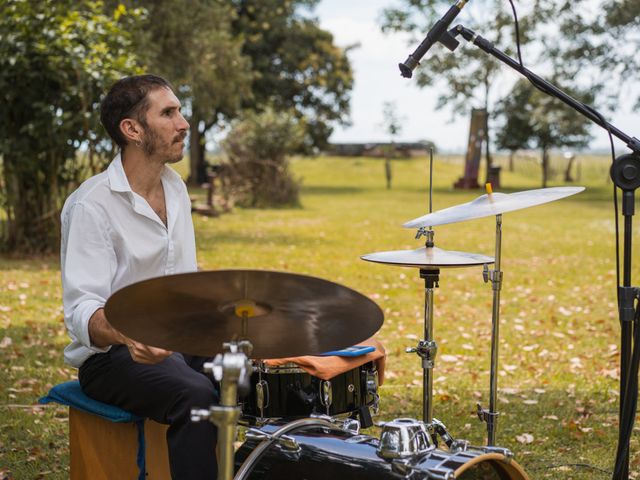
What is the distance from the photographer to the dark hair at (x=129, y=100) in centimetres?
343

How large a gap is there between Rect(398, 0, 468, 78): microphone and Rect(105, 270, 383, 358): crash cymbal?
1.18 metres

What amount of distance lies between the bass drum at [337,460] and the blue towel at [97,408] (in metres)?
0.53

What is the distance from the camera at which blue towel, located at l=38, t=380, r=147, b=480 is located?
317cm

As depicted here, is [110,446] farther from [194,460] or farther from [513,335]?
[513,335]

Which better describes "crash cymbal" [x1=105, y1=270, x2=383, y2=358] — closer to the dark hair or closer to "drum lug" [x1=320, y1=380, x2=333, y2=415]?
"drum lug" [x1=320, y1=380, x2=333, y2=415]

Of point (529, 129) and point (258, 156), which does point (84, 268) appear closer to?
point (258, 156)

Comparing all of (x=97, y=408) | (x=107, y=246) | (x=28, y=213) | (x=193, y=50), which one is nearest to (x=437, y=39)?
(x=107, y=246)

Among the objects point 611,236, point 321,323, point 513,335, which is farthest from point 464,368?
point 611,236

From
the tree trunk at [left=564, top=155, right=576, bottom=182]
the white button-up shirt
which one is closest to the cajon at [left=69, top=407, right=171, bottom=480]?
the white button-up shirt

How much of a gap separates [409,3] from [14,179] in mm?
26099

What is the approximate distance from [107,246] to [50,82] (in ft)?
24.9

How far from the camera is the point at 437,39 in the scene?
3.16m

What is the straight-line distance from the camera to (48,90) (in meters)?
10.2

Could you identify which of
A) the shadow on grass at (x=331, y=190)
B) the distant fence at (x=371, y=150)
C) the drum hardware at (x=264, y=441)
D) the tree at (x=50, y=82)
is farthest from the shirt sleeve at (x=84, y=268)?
the distant fence at (x=371, y=150)
